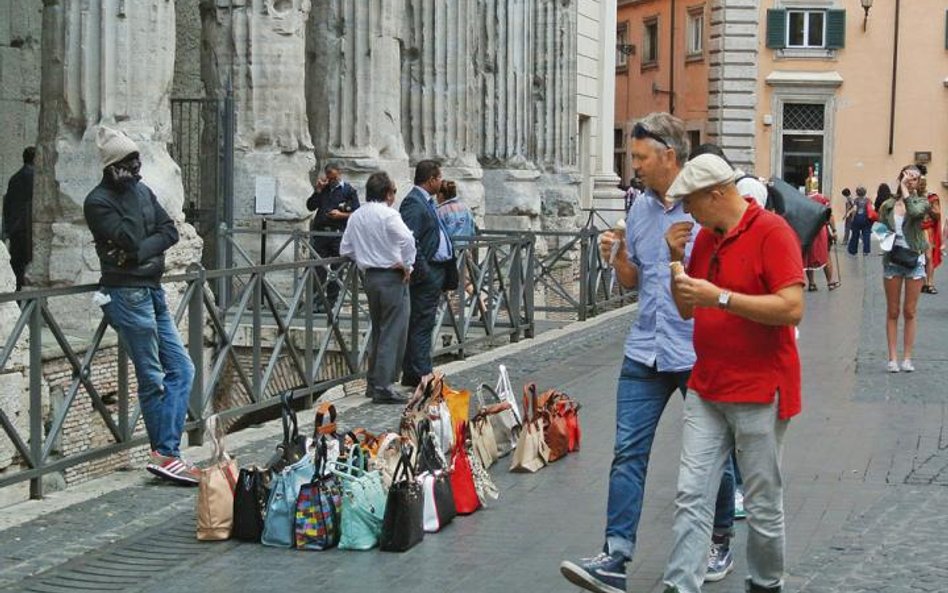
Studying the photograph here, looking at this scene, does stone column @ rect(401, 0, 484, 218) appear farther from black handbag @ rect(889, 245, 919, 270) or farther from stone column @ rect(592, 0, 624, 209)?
stone column @ rect(592, 0, 624, 209)

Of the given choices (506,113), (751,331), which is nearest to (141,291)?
(751,331)

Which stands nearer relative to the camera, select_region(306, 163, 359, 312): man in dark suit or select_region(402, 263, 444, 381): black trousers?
select_region(402, 263, 444, 381): black trousers

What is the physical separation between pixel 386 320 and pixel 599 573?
579cm

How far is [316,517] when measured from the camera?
A: 301 inches

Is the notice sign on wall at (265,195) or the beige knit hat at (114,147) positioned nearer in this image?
the beige knit hat at (114,147)

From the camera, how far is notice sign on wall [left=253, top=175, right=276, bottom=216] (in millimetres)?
17047

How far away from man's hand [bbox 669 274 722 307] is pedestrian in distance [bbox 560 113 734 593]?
0.74m

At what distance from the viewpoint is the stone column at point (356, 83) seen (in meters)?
18.5

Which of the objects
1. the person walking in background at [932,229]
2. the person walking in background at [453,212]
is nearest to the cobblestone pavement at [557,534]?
the person walking in background at [932,229]

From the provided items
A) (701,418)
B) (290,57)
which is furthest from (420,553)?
(290,57)

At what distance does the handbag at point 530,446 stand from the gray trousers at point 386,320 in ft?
8.51

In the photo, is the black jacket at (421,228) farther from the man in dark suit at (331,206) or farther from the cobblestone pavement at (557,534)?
the man in dark suit at (331,206)

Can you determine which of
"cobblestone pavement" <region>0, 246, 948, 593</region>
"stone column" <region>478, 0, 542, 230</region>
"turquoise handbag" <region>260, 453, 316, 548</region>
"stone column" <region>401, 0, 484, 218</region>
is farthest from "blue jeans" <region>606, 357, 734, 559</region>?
"stone column" <region>478, 0, 542, 230</region>

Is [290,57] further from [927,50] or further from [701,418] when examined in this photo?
[927,50]
